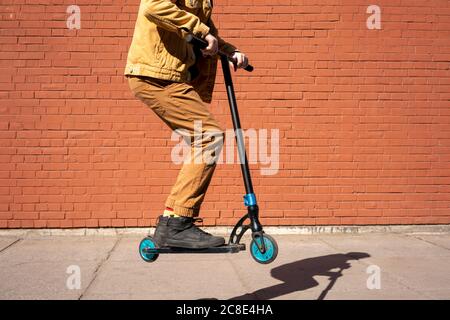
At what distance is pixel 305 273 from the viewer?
13.4 feet

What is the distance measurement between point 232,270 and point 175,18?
2411mm

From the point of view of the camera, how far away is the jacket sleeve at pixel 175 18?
8.66ft

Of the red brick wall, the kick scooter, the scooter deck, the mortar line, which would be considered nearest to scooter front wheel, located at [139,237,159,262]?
the kick scooter

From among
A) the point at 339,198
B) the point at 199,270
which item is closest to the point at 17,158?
the point at 199,270

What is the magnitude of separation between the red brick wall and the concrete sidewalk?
0.52 m

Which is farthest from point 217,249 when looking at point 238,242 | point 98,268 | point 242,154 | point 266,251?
point 98,268

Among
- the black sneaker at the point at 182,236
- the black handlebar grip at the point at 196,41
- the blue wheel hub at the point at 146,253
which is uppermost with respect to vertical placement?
the black handlebar grip at the point at 196,41

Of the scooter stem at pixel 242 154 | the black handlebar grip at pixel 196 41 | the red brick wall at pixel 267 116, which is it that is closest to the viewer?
the black handlebar grip at pixel 196 41

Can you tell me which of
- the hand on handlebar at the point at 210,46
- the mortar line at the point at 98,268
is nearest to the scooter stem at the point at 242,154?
the hand on handlebar at the point at 210,46

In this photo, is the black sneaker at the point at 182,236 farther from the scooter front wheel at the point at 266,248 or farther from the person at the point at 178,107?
the scooter front wheel at the point at 266,248

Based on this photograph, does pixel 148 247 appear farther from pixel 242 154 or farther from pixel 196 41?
pixel 196 41

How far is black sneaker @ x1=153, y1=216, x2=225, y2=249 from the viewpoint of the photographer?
2.73 m

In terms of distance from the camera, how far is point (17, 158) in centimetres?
568

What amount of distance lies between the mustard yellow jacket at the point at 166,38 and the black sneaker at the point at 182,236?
867 millimetres
